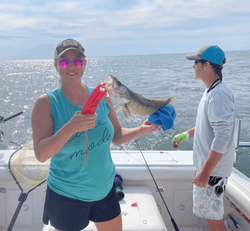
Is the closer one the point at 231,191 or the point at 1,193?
the point at 231,191

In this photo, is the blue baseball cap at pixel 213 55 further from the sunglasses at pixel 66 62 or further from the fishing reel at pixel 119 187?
the fishing reel at pixel 119 187

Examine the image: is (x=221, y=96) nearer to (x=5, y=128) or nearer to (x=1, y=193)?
(x=1, y=193)

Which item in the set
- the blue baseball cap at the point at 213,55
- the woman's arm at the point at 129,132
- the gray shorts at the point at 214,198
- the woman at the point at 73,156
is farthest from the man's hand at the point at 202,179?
the blue baseball cap at the point at 213,55

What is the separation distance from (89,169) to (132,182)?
1.85 meters

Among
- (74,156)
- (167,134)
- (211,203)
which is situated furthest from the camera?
(167,134)

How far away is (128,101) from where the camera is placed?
2.01 m

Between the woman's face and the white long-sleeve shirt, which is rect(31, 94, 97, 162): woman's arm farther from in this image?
the white long-sleeve shirt

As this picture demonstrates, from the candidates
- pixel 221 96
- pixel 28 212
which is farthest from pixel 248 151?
pixel 28 212

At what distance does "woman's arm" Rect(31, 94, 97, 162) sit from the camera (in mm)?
1598

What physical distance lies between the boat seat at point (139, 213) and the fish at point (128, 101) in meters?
1.47

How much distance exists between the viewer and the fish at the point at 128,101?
184 centimetres

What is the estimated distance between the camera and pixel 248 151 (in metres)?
9.69

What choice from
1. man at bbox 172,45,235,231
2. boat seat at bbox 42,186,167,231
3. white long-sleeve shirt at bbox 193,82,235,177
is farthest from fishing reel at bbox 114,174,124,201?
white long-sleeve shirt at bbox 193,82,235,177

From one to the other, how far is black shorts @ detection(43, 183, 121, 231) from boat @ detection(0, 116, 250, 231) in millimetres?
1069
